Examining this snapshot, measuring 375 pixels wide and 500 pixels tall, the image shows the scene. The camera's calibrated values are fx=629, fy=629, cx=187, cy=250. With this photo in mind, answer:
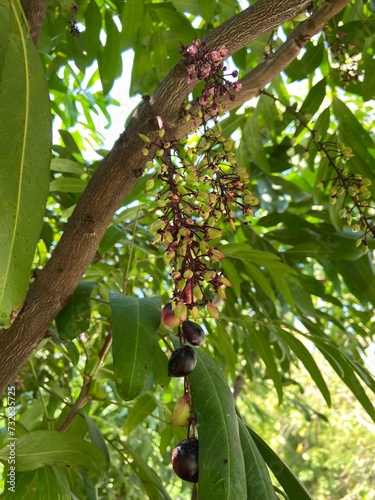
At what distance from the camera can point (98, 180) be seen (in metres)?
0.65

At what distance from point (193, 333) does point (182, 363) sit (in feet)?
0.13

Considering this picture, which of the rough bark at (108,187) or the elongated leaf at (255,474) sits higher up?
the rough bark at (108,187)

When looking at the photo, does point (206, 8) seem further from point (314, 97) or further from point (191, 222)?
point (191, 222)

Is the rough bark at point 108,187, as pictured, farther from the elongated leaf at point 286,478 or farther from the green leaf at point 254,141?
the green leaf at point 254,141

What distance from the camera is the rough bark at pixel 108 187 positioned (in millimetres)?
628

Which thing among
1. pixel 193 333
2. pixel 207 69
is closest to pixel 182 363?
pixel 193 333

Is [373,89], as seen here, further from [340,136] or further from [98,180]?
[98,180]

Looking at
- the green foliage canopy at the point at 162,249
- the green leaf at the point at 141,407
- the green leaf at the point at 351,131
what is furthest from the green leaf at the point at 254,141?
the green leaf at the point at 141,407

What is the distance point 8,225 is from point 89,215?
14 cm

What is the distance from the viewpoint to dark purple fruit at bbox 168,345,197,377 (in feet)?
1.93

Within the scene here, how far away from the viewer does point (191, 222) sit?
22.4 inches

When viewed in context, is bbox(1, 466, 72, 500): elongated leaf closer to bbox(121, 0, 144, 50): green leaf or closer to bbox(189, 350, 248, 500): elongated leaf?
bbox(189, 350, 248, 500): elongated leaf

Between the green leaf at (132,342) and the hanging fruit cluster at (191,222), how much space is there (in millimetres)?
26

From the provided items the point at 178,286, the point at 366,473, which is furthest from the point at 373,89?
the point at 366,473
